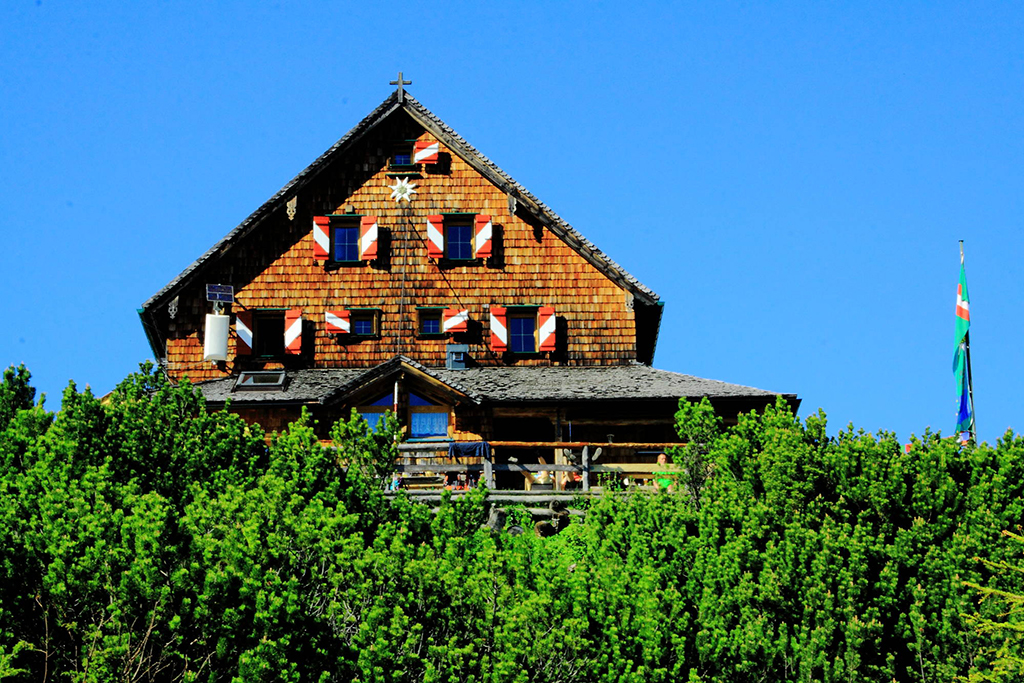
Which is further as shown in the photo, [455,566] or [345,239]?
A: [345,239]

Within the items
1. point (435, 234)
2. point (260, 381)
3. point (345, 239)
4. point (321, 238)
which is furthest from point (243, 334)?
point (435, 234)

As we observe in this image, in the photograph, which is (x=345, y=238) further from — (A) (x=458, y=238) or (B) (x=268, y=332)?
(B) (x=268, y=332)

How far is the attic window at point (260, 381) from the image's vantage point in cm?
3184

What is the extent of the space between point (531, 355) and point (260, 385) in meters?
7.27

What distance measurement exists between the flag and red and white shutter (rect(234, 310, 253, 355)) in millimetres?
17878

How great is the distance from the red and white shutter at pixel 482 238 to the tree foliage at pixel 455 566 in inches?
567

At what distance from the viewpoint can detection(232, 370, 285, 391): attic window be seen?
3184cm

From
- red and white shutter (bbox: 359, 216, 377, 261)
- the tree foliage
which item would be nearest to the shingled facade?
red and white shutter (bbox: 359, 216, 377, 261)

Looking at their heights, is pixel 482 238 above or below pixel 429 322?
above

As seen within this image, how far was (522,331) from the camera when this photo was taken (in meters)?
34.2

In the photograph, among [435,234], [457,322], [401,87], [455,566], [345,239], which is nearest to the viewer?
[455,566]

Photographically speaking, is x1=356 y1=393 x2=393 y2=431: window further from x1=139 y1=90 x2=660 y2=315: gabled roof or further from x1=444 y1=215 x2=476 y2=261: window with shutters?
x1=139 y1=90 x2=660 y2=315: gabled roof

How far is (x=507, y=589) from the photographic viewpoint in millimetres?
17672

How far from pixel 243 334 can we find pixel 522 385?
25.4 ft
